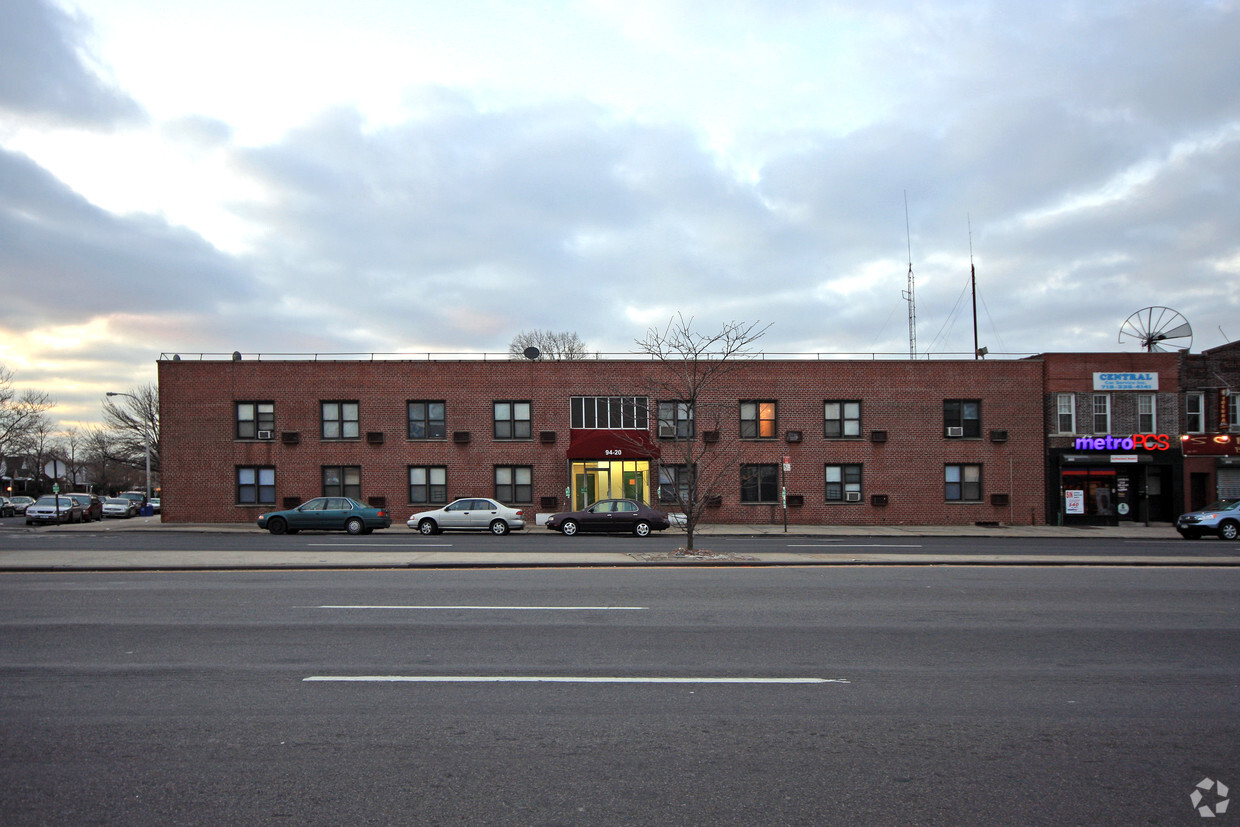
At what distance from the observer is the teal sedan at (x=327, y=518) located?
28172 mm

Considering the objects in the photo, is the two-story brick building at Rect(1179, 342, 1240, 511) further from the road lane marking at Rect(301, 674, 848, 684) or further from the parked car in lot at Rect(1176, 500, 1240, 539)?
the road lane marking at Rect(301, 674, 848, 684)

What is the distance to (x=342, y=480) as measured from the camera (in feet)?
113

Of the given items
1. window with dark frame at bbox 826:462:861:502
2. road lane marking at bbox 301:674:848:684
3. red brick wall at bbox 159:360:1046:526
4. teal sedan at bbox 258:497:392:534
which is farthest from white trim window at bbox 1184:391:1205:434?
road lane marking at bbox 301:674:848:684

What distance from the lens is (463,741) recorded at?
5445mm

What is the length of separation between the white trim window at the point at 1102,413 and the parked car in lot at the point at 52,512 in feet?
157

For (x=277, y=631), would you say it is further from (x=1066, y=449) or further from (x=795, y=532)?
(x=1066, y=449)

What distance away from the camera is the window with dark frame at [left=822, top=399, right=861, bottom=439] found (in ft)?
113

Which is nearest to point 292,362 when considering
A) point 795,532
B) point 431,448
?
point 431,448

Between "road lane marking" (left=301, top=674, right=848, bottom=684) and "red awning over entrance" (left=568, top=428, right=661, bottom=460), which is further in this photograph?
"red awning over entrance" (left=568, top=428, right=661, bottom=460)

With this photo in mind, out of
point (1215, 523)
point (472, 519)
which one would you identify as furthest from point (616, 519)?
point (1215, 523)

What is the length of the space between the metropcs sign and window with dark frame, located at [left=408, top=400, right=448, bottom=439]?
27502mm

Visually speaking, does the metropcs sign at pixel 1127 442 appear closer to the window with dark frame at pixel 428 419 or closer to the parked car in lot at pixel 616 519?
Answer: the parked car in lot at pixel 616 519

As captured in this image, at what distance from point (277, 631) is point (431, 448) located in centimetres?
2559

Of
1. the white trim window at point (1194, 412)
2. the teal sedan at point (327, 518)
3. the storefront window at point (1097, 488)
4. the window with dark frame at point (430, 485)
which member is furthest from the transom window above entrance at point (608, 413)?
the white trim window at point (1194, 412)
